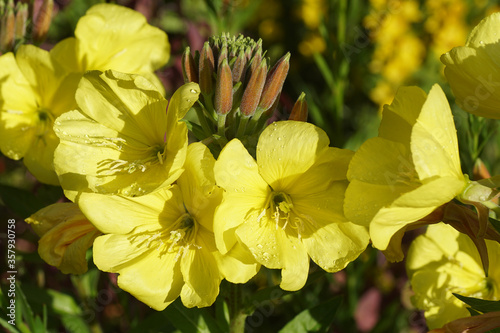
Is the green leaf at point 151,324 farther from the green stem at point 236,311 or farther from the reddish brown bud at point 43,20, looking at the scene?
the reddish brown bud at point 43,20

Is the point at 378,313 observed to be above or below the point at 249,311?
below

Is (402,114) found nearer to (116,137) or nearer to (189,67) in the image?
(189,67)

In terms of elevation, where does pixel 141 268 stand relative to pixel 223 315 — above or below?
above

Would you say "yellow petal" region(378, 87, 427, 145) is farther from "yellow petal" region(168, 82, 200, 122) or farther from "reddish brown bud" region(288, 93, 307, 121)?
"yellow petal" region(168, 82, 200, 122)

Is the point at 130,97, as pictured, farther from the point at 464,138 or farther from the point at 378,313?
the point at 378,313

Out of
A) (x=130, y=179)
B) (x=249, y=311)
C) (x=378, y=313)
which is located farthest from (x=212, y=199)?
(x=378, y=313)

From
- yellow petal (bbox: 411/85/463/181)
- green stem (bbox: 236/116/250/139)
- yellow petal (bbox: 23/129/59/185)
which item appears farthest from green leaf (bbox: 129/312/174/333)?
yellow petal (bbox: 411/85/463/181)

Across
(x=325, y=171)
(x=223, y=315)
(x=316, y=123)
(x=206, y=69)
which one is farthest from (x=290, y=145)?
(x=316, y=123)
